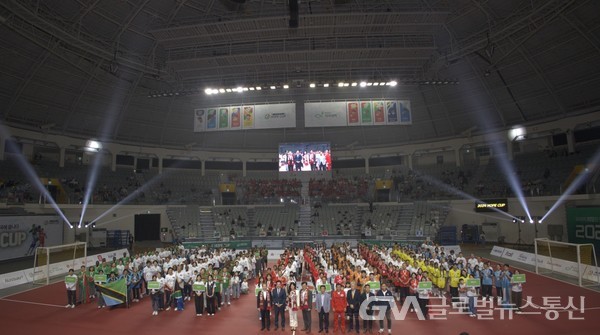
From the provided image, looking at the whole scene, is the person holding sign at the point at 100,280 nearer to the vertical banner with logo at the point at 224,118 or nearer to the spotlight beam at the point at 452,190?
the vertical banner with logo at the point at 224,118

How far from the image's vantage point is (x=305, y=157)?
39.2 m

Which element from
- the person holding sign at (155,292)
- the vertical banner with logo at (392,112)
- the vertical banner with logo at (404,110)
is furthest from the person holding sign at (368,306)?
the vertical banner with logo at (404,110)

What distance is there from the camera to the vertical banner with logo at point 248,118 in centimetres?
2662

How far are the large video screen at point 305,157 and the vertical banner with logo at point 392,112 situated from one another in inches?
515

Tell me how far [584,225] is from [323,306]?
82.6 ft

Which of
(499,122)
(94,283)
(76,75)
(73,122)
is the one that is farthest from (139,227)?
(499,122)

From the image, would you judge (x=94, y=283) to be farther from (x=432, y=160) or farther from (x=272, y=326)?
(x=432, y=160)

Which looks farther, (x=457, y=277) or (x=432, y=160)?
(x=432, y=160)

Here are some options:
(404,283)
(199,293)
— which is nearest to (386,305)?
(404,283)

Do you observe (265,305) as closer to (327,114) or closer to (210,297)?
(210,297)

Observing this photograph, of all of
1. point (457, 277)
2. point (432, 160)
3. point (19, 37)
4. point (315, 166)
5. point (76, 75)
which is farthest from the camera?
point (432, 160)

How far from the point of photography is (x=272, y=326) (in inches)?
498

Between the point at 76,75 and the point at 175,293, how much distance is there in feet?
80.1

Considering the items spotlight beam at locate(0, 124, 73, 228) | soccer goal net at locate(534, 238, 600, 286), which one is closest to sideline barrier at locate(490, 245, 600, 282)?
soccer goal net at locate(534, 238, 600, 286)
